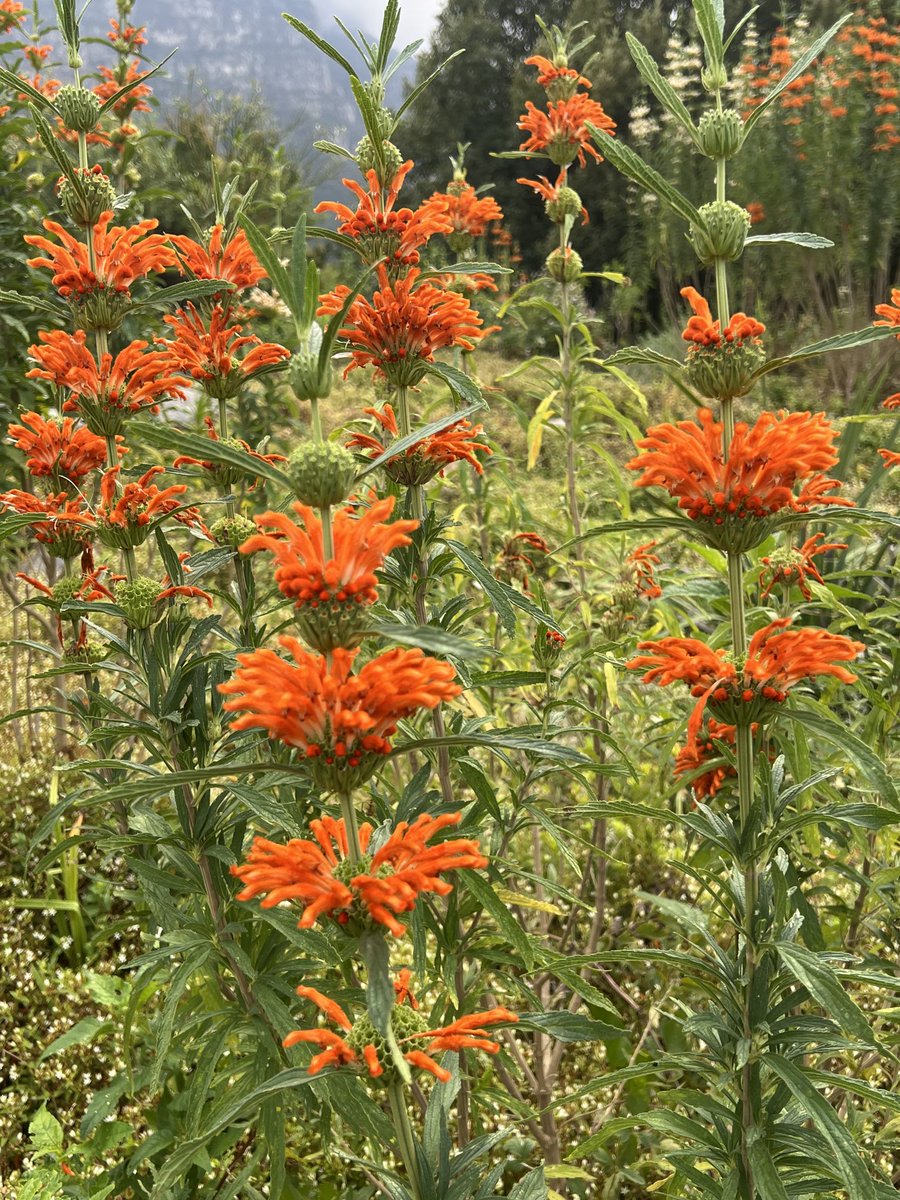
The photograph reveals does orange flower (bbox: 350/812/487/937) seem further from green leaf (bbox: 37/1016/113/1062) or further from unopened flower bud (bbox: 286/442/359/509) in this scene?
green leaf (bbox: 37/1016/113/1062)

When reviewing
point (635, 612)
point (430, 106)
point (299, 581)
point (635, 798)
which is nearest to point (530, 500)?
point (635, 798)

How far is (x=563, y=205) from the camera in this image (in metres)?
3.12

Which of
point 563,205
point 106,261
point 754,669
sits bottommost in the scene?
point 754,669

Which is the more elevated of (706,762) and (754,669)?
(754,669)

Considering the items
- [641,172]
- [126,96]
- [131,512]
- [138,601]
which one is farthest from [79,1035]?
[126,96]

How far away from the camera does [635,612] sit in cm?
280

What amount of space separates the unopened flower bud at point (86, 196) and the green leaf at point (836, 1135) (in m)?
1.93

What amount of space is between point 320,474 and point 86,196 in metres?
1.22

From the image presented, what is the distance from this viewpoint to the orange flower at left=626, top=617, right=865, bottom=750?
3.98 ft

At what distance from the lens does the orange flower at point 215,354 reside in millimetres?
1898

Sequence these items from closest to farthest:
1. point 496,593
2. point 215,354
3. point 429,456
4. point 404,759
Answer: point 496,593 → point 429,456 → point 215,354 → point 404,759

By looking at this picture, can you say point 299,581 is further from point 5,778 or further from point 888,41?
point 888,41

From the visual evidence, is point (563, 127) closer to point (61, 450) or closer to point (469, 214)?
point (469, 214)

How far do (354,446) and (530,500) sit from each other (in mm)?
5356
